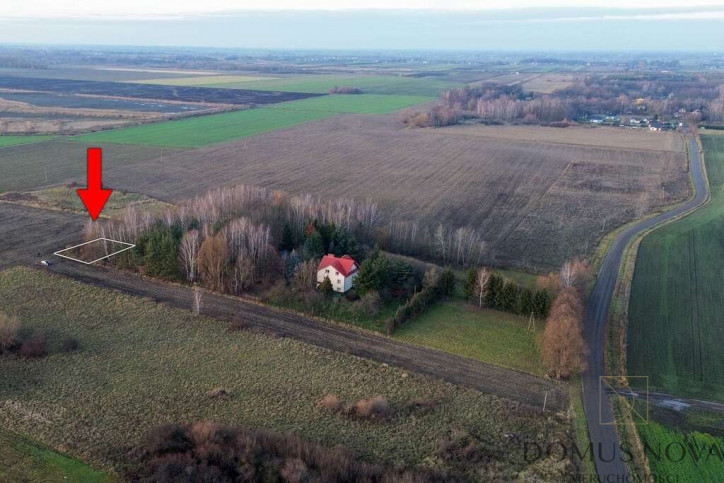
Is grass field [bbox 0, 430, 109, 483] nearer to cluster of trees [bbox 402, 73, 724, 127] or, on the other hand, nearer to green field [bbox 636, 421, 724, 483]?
green field [bbox 636, 421, 724, 483]

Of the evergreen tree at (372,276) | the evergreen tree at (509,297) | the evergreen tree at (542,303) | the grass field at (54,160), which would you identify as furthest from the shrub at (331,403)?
the grass field at (54,160)

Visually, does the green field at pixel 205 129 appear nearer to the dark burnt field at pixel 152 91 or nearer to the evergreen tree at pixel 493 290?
the dark burnt field at pixel 152 91

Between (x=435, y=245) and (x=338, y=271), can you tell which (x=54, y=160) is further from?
(x=435, y=245)

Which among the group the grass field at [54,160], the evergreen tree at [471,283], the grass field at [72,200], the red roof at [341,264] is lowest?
the evergreen tree at [471,283]

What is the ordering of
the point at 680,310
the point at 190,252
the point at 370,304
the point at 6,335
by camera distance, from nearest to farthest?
the point at 6,335, the point at 370,304, the point at 680,310, the point at 190,252

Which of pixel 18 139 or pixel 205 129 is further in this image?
pixel 205 129

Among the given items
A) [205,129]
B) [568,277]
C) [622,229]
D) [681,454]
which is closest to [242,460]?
[681,454]
